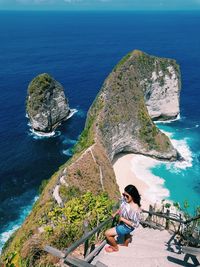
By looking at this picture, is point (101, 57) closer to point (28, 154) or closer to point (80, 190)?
point (28, 154)

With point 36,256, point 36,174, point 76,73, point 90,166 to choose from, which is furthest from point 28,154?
point 76,73

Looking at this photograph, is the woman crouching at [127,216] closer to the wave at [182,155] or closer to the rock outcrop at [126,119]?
the rock outcrop at [126,119]

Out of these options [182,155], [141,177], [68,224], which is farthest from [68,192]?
[182,155]

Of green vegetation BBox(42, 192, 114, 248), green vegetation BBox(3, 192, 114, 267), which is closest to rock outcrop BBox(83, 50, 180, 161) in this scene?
green vegetation BBox(42, 192, 114, 248)

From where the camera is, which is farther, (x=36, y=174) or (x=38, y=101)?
(x=38, y=101)

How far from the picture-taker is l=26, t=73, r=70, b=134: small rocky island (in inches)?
3278

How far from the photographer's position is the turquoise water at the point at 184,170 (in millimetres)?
59156

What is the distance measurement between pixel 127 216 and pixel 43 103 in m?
71.6

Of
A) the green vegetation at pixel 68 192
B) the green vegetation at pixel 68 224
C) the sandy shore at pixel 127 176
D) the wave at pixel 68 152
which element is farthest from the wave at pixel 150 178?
the green vegetation at pixel 68 224

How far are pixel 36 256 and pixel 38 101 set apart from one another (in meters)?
67.1

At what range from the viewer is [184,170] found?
6712 centimetres

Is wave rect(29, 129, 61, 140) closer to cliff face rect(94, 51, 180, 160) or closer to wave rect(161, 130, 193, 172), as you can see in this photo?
cliff face rect(94, 51, 180, 160)

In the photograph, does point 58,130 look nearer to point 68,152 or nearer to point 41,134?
point 41,134

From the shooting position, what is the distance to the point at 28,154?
7481 centimetres
